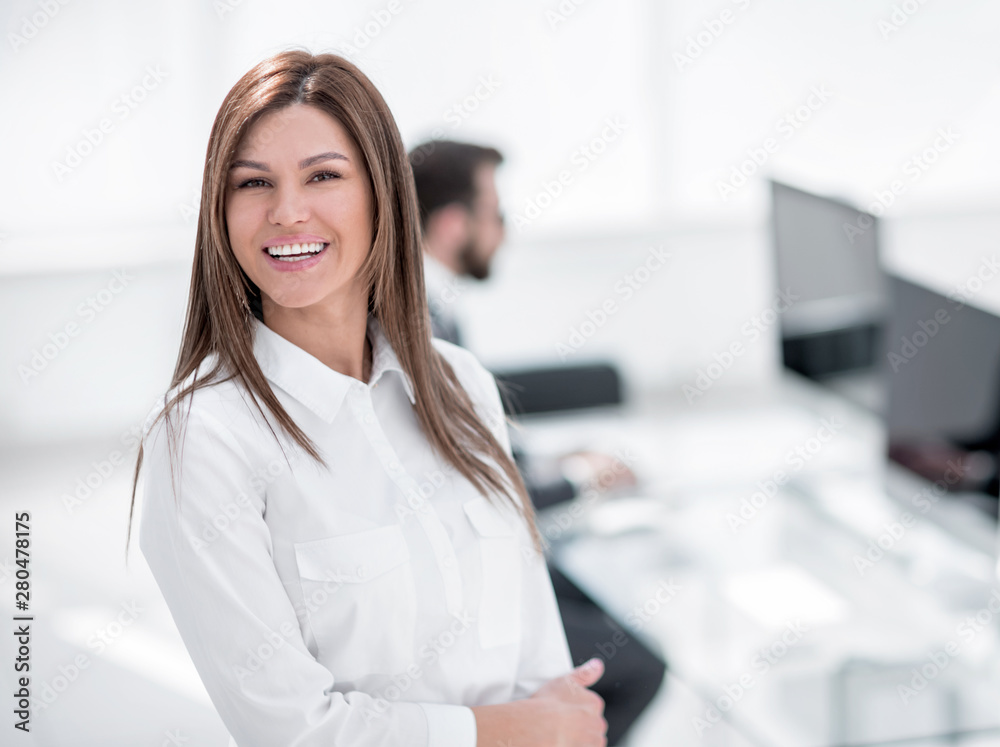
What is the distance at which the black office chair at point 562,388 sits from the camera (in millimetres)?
2947

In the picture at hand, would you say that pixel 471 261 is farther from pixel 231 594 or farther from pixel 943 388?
pixel 231 594

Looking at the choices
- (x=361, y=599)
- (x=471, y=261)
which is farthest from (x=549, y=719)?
(x=471, y=261)

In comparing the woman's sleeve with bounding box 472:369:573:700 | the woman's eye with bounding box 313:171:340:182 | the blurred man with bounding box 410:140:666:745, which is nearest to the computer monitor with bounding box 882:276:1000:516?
the blurred man with bounding box 410:140:666:745

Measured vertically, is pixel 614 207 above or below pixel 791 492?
above

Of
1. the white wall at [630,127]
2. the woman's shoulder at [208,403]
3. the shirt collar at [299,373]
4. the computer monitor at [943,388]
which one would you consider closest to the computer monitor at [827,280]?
the computer monitor at [943,388]

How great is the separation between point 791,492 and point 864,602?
1.68ft

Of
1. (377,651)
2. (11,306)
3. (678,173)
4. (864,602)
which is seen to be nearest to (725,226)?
(678,173)

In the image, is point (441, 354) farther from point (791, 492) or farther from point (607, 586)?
point (791, 492)

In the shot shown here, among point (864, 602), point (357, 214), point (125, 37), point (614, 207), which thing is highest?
point (125, 37)

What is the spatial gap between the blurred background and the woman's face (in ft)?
0.59

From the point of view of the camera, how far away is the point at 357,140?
1151mm

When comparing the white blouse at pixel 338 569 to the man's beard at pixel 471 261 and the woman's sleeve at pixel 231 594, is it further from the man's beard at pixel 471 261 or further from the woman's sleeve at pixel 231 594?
the man's beard at pixel 471 261

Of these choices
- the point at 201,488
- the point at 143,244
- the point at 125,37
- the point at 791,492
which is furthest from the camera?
the point at 143,244

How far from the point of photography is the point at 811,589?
207 cm
